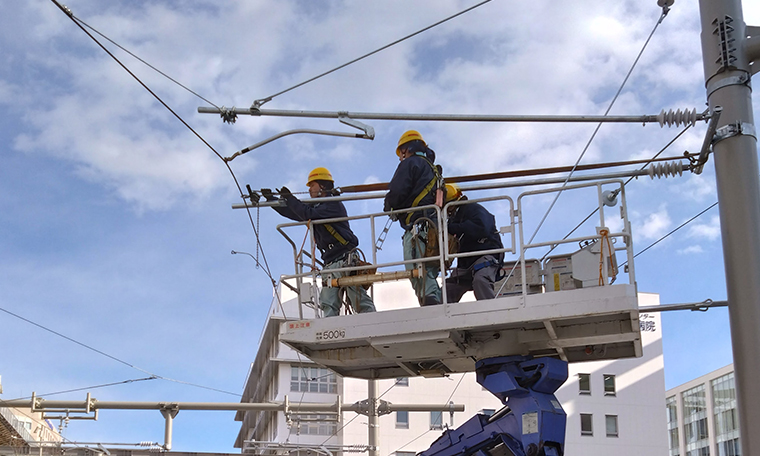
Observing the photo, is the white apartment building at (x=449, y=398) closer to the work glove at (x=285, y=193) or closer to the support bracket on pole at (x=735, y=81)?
the work glove at (x=285, y=193)

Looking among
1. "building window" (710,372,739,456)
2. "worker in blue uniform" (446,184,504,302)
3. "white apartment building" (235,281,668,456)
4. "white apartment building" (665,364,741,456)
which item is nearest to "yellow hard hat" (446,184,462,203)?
"worker in blue uniform" (446,184,504,302)

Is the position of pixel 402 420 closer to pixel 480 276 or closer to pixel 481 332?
pixel 480 276

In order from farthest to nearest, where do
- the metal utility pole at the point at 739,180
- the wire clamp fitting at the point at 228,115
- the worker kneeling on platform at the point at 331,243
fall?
the worker kneeling on platform at the point at 331,243 < the wire clamp fitting at the point at 228,115 < the metal utility pole at the point at 739,180

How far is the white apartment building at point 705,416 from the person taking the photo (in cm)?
9606

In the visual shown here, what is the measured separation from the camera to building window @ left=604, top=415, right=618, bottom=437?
2442 inches

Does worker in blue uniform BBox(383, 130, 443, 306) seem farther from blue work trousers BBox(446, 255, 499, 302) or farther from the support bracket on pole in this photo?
→ the support bracket on pole

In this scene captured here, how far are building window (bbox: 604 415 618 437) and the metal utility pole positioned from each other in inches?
2201

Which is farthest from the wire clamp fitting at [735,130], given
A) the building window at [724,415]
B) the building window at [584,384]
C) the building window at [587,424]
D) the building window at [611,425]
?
the building window at [724,415]

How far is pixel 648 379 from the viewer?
63656mm

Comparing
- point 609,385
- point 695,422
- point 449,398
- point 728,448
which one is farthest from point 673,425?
point 449,398

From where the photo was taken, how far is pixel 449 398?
188ft

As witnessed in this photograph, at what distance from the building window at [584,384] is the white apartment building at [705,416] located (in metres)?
36.9

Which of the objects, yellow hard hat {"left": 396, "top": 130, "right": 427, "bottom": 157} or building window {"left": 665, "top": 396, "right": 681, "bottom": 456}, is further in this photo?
building window {"left": 665, "top": 396, "right": 681, "bottom": 456}

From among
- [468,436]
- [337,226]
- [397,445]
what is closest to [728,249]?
[468,436]
